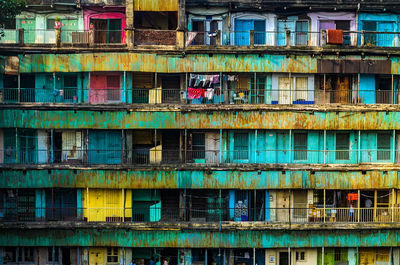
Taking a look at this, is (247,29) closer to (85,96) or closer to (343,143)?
(343,143)

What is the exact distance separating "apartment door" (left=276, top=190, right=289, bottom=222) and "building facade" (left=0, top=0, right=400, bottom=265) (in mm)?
93

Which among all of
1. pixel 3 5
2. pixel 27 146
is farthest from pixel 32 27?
pixel 27 146

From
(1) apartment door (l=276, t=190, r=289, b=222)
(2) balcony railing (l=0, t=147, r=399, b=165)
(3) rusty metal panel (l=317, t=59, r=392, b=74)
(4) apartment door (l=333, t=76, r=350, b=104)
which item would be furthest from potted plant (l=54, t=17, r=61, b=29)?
(4) apartment door (l=333, t=76, r=350, b=104)

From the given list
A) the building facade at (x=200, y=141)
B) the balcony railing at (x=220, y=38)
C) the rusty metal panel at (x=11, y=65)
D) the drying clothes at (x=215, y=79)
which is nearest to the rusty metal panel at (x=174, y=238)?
the building facade at (x=200, y=141)

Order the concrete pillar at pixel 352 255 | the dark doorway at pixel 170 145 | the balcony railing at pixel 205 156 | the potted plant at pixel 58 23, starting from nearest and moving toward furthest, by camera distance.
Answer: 1. the concrete pillar at pixel 352 255
2. the balcony railing at pixel 205 156
3. the potted plant at pixel 58 23
4. the dark doorway at pixel 170 145

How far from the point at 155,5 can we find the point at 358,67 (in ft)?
43.4

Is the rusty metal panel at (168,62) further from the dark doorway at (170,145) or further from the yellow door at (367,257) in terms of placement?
the yellow door at (367,257)

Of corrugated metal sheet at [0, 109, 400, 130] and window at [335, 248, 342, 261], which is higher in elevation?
corrugated metal sheet at [0, 109, 400, 130]

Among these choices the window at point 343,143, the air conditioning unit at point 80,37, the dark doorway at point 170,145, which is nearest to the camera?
the window at point 343,143

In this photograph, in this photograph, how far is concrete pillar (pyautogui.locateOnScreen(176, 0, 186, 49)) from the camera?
35.6 metres

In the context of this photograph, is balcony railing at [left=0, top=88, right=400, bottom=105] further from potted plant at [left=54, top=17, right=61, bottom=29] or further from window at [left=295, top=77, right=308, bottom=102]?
potted plant at [left=54, top=17, right=61, bottom=29]

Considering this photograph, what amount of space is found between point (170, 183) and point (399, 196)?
1442cm

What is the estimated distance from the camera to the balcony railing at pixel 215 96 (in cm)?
3625

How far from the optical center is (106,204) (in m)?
35.9
